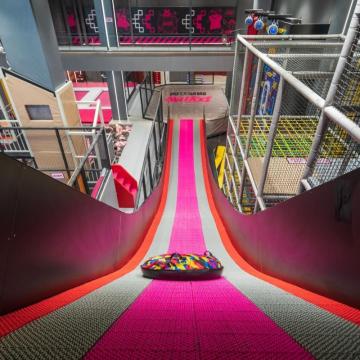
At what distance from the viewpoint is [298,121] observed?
4762 mm

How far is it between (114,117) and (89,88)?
Answer: 19.6 feet

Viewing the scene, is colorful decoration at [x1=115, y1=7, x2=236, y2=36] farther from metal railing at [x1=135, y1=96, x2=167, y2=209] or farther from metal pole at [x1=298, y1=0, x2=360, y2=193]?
metal pole at [x1=298, y1=0, x2=360, y2=193]

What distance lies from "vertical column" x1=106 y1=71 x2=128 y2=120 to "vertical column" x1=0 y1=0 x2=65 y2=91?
5143 mm

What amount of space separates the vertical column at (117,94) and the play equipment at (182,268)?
32.7ft

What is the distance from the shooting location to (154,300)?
53.8 inches

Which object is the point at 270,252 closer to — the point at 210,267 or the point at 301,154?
the point at 210,267

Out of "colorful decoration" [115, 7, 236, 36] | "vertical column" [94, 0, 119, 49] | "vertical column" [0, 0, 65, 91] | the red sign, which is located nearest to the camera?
"vertical column" [0, 0, 65, 91]

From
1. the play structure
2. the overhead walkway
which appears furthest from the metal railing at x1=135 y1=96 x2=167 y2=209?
the overhead walkway

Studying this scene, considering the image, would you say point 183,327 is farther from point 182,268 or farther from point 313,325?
point 182,268

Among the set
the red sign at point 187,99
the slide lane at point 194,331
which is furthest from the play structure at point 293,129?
A: the red sign at point 187,99

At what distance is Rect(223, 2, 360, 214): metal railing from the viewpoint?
174 centimetres

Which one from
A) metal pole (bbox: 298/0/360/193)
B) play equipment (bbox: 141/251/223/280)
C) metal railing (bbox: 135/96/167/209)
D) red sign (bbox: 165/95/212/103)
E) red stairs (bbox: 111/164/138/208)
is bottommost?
metal railing (bbox: 135/96/167/209)

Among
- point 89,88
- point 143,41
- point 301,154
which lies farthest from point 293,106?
point 89,88

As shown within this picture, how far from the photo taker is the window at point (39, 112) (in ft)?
19.1
